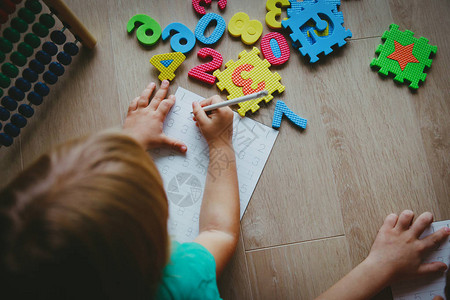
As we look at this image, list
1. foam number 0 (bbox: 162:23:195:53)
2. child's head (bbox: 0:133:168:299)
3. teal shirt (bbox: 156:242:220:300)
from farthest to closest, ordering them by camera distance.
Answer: foam number 0 (bbox: 162:23:195:53) < teal shirt (bbox: 156:242:220:300) < child's head (bbox: 0:133:168:299)

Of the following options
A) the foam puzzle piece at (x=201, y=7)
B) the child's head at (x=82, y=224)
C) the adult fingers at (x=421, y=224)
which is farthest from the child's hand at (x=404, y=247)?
the foam puzzle piece at (x=201, y=7)

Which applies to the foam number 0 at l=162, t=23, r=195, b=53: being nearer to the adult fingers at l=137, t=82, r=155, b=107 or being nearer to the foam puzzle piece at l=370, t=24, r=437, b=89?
the adult fingers at l=137, t=82, r=155, b=107

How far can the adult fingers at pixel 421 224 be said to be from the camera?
0.72 meters

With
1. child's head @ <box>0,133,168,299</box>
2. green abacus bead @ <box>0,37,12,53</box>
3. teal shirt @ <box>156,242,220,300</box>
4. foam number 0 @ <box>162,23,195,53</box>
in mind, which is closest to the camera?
child's head @ <box>0,133,168,299</box>

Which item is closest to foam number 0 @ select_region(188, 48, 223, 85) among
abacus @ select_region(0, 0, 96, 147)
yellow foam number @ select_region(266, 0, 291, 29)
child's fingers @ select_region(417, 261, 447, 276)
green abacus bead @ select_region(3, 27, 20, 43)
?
yellow foam number @ select_region(266, 0, 291, 29)

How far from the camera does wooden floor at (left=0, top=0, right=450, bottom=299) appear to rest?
72 cm

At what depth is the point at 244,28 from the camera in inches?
30.3

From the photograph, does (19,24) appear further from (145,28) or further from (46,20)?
(145,28)

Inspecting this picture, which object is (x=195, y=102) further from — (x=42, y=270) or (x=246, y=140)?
(x=42, y=270)

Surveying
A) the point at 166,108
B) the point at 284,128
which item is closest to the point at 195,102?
the point at 166,108

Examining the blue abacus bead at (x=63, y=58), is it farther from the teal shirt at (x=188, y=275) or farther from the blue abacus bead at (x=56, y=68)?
the teal shirt at (x=188, y=275)

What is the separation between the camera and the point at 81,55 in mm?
773

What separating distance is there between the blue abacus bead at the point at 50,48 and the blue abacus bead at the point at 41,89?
70 mm

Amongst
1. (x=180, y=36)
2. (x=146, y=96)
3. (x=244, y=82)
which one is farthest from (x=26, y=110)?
(x=244, y=82)
